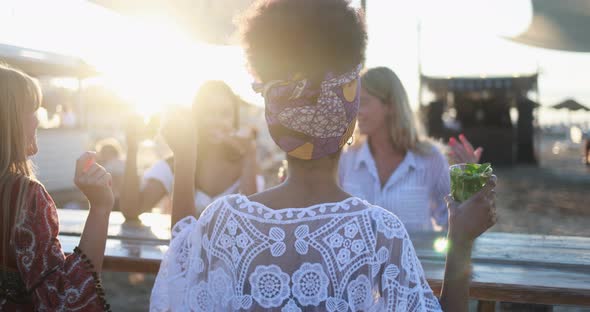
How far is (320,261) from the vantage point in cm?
126

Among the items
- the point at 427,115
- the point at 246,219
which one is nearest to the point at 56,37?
the point at 246,219

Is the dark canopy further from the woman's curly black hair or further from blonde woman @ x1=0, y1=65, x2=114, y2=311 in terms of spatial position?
blonde woman @ x1=0, y1=65, x2=114, y2=311

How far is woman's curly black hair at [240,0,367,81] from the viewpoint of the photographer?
123cm

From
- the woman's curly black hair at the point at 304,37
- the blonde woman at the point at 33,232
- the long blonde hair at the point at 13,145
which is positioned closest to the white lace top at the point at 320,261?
the woman's curly black hair at the point at 304,37

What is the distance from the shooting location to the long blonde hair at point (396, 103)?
3.07 meters

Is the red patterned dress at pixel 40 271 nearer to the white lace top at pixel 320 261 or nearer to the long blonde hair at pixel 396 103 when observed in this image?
the white lace top at pixel 320 261

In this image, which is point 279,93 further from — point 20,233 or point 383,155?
point 383,155

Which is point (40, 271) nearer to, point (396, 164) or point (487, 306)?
point (487, 306)

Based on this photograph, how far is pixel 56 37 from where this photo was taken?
132 inches

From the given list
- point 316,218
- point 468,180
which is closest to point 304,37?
point 316,218

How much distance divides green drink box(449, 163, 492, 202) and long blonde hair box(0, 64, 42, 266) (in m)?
1.13

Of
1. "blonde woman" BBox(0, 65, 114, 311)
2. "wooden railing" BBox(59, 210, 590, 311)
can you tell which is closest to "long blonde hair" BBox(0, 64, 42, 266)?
"blonde woman" BBox(0, 65, 114, 311)

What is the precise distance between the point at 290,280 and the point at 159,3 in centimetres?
241

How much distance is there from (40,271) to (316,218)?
0.83 metres
